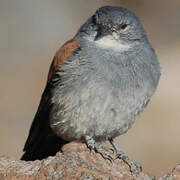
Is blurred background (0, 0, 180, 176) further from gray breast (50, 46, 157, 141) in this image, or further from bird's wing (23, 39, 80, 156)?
gray breast (50, 46, 157, 141)

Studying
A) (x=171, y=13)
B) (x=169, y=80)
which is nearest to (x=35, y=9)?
(x=171, y=13)

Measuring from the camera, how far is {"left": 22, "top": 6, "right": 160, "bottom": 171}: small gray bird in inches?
422

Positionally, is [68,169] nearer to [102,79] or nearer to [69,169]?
[69,169]

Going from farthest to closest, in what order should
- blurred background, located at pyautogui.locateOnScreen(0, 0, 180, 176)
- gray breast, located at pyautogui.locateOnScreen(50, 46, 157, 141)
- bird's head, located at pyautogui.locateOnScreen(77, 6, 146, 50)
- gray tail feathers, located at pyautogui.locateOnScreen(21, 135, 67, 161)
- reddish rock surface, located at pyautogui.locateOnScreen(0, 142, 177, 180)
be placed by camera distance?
blurred background, located at pyautogui.locateOnScreen(0, 0, 180, 176) < gray tail feathers, located at pyautogui.locateOnScreen(21, 135, 67, 161) < bird's head, located at pyautogui.locateOnScreen(77, 6, 146, 50) < gray breast, located at pyautogui.locateOnScreen(50, 46, 157, 141) < reddish rock surface, located at pyautogui.locateOnScreen(0, 142, 177, 180)

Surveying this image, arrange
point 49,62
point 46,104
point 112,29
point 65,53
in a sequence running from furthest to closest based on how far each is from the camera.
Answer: point 49,62 → point 46,104 → point 65,53 → point 112,29

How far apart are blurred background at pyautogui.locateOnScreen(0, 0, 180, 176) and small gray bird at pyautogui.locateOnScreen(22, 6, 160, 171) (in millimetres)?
4549

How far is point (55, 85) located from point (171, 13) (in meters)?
14.2

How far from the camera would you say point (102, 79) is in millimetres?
10688

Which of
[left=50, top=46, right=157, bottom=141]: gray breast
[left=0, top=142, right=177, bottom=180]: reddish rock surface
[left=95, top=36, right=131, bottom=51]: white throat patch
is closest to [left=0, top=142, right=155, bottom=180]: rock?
[left=0, top=142, right=177, bottom=180]: reddish rock surface

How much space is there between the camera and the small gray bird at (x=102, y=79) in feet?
35.2

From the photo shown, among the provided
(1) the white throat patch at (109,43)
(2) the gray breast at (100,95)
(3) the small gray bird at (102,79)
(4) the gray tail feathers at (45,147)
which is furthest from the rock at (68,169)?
(4) the gray tail feathers at (45,147)

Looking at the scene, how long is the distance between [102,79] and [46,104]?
128 centimetres

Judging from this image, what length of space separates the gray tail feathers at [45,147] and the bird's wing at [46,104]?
0.15ft

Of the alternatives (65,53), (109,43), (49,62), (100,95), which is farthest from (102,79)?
(49,62)
